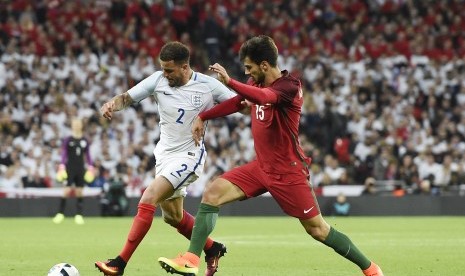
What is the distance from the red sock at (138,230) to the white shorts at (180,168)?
40 centimetres

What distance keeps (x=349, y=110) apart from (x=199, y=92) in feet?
58.6

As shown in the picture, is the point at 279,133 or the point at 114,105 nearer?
the point at 279,133

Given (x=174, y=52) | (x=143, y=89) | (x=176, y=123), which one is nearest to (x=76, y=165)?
(x=176, y=123)

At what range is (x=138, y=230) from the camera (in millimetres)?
9469

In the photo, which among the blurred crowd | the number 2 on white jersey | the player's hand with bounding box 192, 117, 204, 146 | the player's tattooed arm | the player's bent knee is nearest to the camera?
the player's hand with bounding box 192, 117, 204, 146

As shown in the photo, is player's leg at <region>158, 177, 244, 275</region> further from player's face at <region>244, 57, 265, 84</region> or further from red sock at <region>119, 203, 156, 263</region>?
player's face at <region>244, 57, 265, 84</region>

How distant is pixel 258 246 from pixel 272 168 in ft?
18.1

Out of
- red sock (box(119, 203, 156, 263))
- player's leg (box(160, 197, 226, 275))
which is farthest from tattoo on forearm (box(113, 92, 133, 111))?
player's leg (box(160, 197, 226, 275))

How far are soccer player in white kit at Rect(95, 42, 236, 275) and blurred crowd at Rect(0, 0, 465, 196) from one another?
566 inches

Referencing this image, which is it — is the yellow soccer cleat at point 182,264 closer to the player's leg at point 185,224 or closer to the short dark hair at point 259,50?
the player's leg at point 185,224

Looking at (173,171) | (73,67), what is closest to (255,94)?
(173,171)

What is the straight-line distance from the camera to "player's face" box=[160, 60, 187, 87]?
384 inches

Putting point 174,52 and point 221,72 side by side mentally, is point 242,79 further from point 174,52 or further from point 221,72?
point 221,72

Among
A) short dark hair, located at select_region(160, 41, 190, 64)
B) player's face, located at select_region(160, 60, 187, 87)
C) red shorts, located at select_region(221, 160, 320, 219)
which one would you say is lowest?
red shorts, located at select_region(221, 160, 320, 219)
